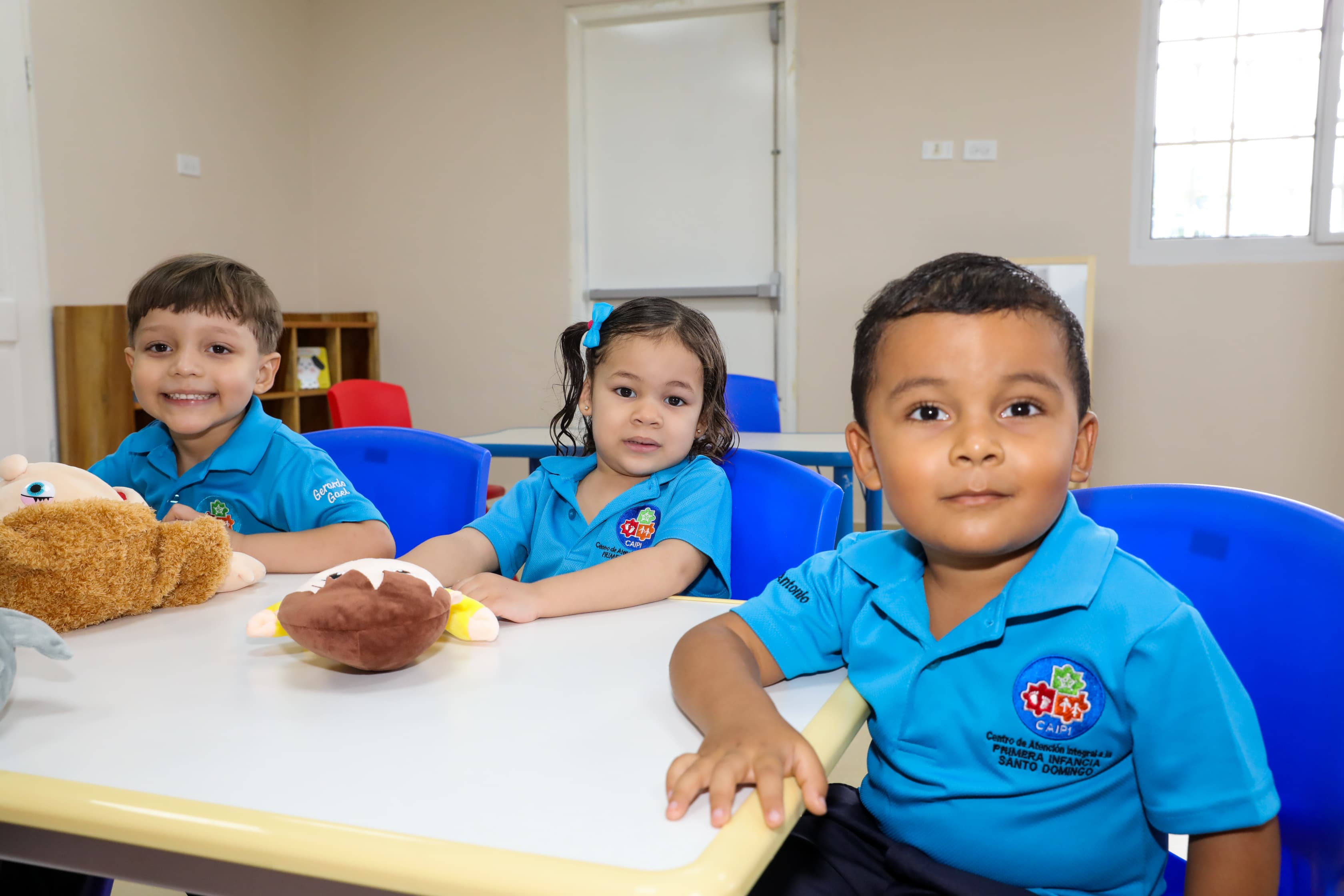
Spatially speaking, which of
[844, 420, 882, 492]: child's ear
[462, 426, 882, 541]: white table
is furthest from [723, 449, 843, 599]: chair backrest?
[462, 426, 882, 541]: white table

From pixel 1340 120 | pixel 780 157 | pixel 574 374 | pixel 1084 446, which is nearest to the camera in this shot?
pixel 1084 446

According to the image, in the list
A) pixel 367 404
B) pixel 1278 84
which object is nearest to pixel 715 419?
pixel 367 404

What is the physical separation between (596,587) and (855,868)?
1.16ft

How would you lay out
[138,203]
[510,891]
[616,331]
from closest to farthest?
[510,891]
[616,331]
[138,203]

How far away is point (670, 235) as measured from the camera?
4773mm

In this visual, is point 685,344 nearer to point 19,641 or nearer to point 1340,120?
point 19,641

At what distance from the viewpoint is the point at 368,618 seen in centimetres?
69

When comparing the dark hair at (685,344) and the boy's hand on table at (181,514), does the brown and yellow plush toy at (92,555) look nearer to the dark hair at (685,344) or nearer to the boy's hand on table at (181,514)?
the boy's hand on table at (181,514)

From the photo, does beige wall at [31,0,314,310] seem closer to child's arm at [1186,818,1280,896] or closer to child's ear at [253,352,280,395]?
child's ear at [253,352,280,395]

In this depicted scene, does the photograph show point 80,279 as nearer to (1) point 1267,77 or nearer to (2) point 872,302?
(2) point 872,302

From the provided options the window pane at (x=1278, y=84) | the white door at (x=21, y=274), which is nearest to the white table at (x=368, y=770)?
the white door at (x=21, y=274)

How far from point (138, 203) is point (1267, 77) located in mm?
4812

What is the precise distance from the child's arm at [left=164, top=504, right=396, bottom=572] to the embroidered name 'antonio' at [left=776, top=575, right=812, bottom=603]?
545mm

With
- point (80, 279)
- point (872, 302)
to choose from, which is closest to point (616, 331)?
point (872, 302)
